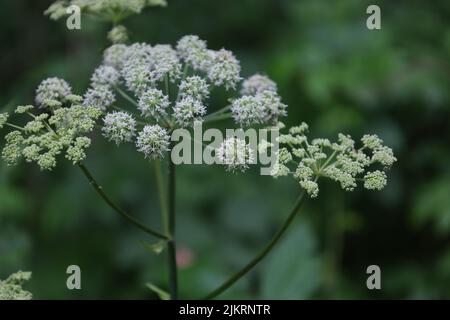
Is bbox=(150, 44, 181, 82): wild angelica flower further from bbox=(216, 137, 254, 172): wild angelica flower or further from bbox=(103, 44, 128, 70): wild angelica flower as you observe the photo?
bbox=(216, 137, 254, 172): wild angelica flower

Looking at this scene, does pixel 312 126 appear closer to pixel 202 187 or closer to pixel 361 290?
pixel 202 187

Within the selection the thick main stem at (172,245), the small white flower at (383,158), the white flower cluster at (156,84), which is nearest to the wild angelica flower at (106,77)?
the white flower cluster at (156,84)

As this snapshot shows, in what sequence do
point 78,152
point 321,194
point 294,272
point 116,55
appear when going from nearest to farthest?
1. point 78,152
2. point 116,55
3. point 294,272
4. point 321,194

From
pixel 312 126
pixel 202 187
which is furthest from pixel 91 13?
pixel 312 126

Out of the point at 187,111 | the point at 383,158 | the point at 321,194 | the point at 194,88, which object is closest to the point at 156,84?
the point at 194,88

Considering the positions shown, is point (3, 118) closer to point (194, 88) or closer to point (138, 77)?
point (138, 77)
